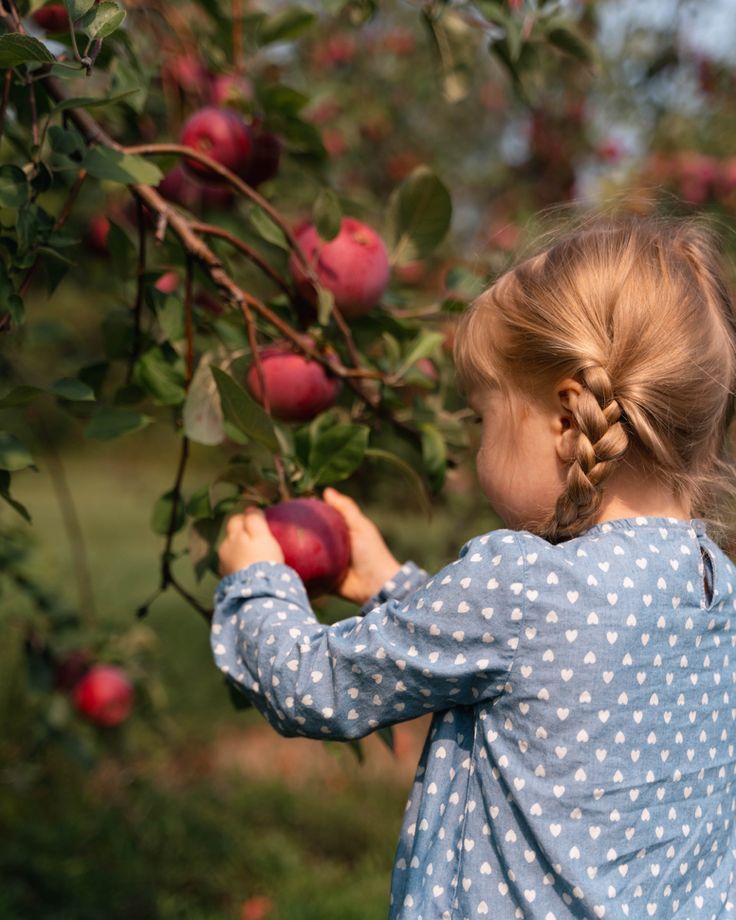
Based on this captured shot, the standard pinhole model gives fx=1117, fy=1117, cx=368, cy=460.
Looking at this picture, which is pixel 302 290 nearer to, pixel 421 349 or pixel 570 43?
pixel 421 349

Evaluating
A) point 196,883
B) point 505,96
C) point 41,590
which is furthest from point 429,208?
point 505,96

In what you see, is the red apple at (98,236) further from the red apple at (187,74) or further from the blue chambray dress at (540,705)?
the blue chambray dress at (540,705)

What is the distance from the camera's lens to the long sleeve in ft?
2.98

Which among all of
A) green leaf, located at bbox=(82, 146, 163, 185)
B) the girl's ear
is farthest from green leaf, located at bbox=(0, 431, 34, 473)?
the girl's ear

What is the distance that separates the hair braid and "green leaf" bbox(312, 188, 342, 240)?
1.32 ft

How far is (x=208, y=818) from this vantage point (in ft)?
9.30

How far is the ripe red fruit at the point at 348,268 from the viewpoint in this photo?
4.11ft

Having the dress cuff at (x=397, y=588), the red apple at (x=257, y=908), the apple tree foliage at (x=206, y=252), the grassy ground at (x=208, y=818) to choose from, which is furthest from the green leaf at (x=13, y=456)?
the red apple at (x=257, y=908)

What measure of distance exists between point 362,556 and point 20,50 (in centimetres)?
60

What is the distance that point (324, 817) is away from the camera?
2918 mm

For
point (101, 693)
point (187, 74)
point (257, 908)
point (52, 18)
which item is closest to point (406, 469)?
point (187, 74)

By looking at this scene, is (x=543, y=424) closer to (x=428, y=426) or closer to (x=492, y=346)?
(x=492, y=346)

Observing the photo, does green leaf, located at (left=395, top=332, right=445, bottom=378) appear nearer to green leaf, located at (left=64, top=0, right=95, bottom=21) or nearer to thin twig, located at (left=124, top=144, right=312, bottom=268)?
thin twig, located at (left=124, top=144, right=312, bottom=268)

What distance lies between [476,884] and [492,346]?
0.47 metres
